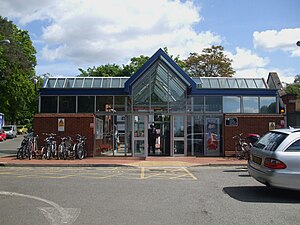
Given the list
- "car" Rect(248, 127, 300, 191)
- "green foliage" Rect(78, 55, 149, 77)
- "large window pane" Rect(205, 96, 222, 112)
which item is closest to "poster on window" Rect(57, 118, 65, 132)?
"large window pane" Rect(205, 96, 222, 112)

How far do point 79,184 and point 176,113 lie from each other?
1071cm

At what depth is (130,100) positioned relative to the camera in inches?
838

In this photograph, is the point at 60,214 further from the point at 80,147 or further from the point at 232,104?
the point at 232,104

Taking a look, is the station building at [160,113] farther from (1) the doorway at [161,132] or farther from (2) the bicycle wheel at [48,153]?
(2) the bicycle wheel at [48,153]

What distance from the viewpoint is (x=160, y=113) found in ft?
67.5

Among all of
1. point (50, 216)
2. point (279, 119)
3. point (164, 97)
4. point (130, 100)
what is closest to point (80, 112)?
point (130, 100)

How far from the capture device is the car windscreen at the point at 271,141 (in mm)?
8875

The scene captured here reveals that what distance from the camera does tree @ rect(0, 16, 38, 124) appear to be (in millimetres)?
42938

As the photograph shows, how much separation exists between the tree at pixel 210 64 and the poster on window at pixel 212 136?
32.5 metres

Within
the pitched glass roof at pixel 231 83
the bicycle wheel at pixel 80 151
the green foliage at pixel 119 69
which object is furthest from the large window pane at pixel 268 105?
the green foliage at pixel 119 69

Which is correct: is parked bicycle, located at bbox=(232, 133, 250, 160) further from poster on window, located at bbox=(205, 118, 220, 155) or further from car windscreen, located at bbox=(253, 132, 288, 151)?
car windscreen, located at bbox=(253, 132, 288, 151)

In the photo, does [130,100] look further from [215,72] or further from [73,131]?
[215,72]

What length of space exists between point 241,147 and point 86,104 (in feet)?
29.4

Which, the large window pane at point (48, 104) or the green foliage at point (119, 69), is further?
the green foliage at point (119, 69)
